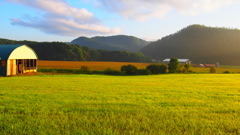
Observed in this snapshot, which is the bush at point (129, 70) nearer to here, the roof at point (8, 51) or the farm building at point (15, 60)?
the farm building at point (15, 60)

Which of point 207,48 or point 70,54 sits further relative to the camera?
point 207,48

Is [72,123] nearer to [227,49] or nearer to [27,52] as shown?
[27,52]

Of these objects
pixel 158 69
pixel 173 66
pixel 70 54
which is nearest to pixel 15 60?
pixel 158 69

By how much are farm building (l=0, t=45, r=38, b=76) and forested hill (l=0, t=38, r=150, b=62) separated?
7814cm

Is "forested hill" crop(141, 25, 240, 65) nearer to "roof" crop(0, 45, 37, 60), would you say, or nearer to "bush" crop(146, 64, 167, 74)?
"bush" crop(146, 64, 167, 74)

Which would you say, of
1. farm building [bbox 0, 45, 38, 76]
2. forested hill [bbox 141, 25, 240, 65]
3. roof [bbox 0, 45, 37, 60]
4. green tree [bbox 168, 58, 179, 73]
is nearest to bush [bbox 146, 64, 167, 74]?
green tree [bbox 168, 58, 179, 73]

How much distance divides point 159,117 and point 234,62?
538ft

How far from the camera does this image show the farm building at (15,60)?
33.9 metres

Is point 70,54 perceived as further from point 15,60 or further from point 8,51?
point 8,51

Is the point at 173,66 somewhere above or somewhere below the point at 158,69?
above

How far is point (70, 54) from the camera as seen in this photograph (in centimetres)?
12181

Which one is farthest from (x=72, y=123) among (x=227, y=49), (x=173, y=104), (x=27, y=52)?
(x=227, y=49)

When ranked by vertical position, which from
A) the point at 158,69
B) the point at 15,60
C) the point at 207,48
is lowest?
the point at 158,69

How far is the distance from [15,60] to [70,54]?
86.5m
